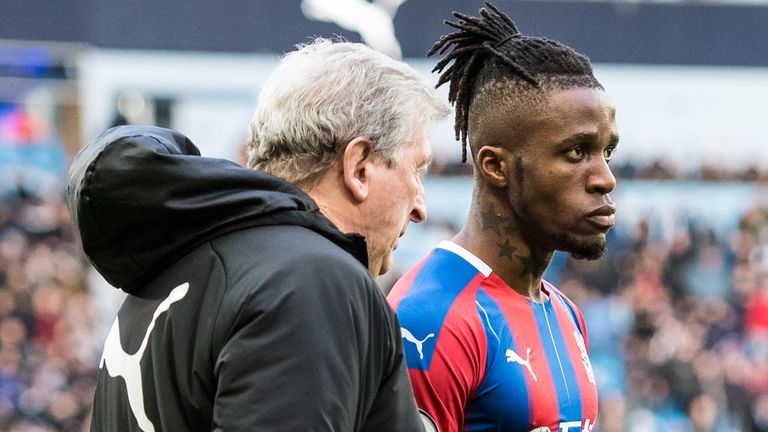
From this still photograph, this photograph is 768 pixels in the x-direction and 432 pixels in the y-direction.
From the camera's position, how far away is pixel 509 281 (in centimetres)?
300

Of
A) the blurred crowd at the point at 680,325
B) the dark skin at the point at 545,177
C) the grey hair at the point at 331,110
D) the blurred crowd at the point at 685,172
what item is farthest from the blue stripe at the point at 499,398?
the blurred crowd at the point at 685,172

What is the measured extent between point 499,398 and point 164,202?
3.61 feet

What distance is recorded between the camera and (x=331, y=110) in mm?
2117

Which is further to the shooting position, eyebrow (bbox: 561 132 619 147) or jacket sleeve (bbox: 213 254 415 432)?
eyebrow (bbox: 561 132 619 147)

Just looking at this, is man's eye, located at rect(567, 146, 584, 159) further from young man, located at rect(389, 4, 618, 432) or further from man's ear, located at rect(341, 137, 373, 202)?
man's ear, located at rect(341, 137, 373, 202)

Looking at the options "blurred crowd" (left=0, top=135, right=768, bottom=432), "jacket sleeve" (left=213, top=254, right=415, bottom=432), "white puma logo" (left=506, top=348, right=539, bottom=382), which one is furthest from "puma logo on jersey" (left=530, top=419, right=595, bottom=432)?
"blurred crowd" (left=0, top=135, right=768, bottom=432)

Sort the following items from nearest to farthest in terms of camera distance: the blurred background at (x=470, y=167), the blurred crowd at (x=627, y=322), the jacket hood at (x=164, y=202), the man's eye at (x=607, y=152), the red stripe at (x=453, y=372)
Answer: the jacket hood at (x=164, y=202)
the red stripe at (x=453, y=372)
the man's eye at (x=607, y=152)
the blurred crowd at (x=627, y=322)
the blurred background at (x=470, y=167)

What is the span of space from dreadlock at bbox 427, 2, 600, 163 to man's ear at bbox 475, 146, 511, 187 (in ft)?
0.26

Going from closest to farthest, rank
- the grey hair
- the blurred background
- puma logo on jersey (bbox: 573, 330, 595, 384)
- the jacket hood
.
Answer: the jacket hood < the grey hair < puma logo on jersey (bbox: 573, 330, 595, 384) < the blurred background

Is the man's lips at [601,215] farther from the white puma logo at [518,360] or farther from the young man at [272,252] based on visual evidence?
the young man at [272,252]

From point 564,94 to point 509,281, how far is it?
0.49 metres

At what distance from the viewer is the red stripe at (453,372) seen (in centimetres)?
266

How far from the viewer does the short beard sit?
9.39 ft

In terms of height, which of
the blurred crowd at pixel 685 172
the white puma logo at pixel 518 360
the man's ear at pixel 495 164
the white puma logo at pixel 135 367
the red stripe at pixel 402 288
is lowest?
the blurred crowd at pixel 685 172
